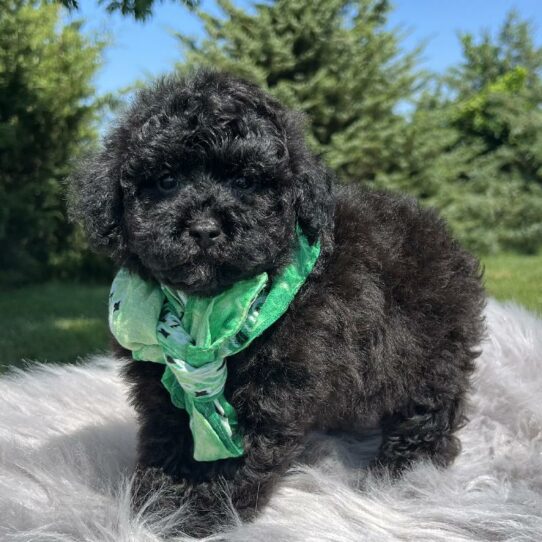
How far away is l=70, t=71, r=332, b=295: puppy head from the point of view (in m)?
1.91

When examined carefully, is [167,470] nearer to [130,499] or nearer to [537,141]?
[130,499]

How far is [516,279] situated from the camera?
290 inches

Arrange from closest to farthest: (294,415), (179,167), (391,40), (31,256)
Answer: (179,167) → (294,415) → (31,256) → (391,40)

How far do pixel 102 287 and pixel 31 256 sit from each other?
928 mm

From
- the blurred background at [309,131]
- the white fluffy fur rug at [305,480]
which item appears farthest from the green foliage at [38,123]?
the white fluffy fur rug at [305,480]

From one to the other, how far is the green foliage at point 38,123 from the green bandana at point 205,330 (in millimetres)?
5491

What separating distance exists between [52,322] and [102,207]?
408 centimetres

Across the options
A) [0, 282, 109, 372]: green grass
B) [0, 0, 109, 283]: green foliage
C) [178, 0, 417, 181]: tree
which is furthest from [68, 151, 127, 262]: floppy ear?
[178, 0, 417, 181]: tree

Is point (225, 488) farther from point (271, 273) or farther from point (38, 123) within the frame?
point (38, 123)

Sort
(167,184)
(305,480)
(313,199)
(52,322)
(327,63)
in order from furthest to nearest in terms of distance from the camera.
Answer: (327,63) < (52,322) < (305,480) < (313,199) < (167,184)

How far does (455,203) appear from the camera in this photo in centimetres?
929

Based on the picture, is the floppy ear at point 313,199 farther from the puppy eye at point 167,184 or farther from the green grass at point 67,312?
the green grass at point 67,312

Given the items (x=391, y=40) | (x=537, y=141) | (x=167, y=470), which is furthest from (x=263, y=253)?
(x=537, y=141)

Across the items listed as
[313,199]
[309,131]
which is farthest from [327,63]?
[313,199]
